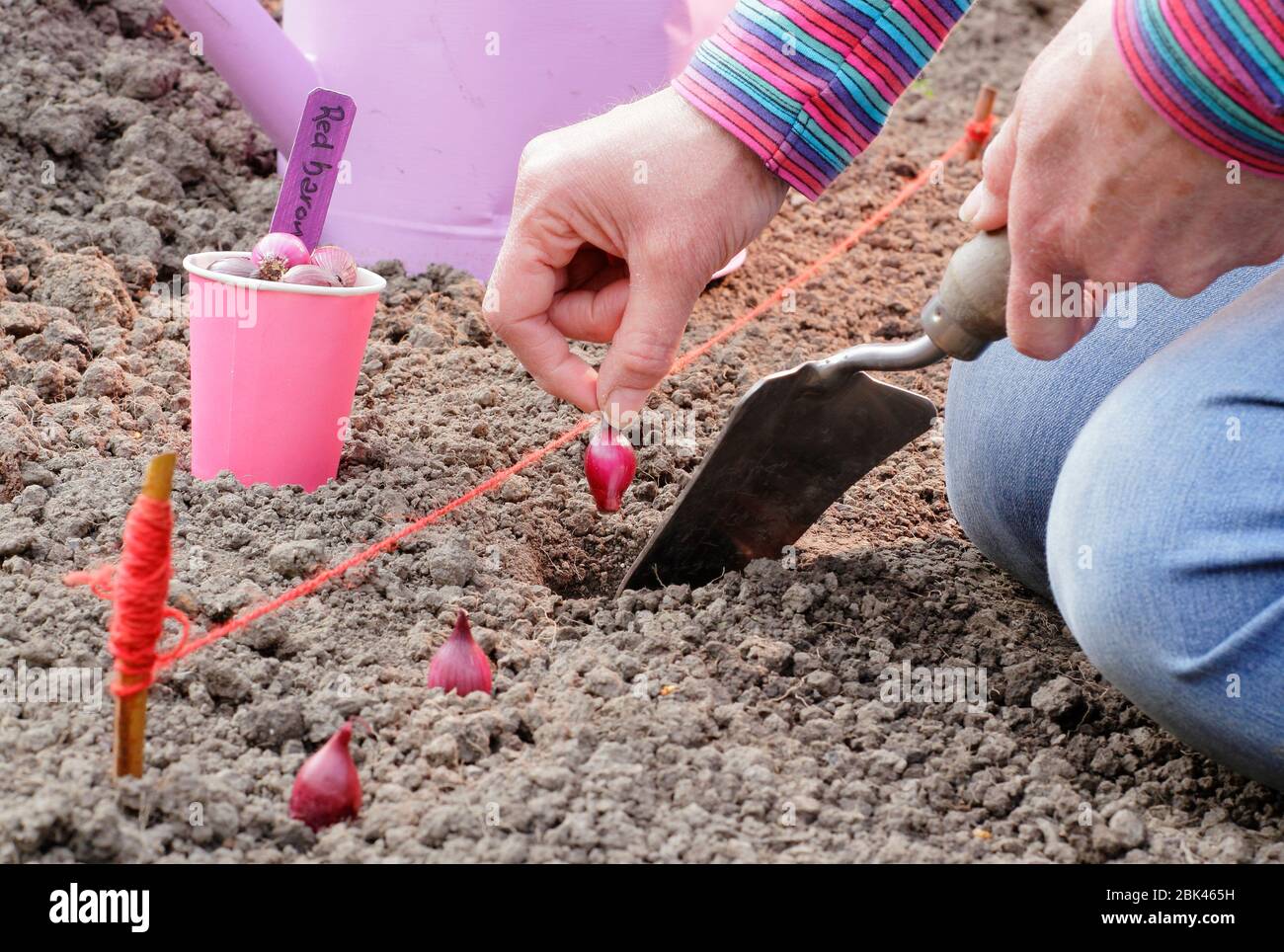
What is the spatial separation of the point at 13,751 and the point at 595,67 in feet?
5.04

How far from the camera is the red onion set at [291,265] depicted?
155 centimetres

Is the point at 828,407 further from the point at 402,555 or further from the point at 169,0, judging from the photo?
the point at 169,0

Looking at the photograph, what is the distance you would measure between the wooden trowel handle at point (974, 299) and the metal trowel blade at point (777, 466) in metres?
0.20

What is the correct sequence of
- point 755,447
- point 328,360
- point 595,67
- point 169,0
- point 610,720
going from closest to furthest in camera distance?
point 610,720
point 755,447
point 328,360
point 169,0
point 595,67

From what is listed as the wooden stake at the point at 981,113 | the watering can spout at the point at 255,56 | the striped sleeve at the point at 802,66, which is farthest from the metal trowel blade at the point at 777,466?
the wooden stake at the point at 981,113

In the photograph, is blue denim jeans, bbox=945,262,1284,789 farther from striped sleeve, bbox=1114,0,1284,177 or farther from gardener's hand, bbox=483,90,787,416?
gardener's hand, bbox=483,90,787,416

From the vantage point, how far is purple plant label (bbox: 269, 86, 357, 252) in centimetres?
162

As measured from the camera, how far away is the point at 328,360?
62.6 inches

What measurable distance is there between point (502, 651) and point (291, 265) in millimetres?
559

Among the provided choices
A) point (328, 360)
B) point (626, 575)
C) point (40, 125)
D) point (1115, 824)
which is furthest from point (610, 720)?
point (40, 125)

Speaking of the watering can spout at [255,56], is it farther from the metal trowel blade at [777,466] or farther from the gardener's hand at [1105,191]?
the gardener's hand at [1105,191]

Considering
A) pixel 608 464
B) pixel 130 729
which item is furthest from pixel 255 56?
pixel 130 729

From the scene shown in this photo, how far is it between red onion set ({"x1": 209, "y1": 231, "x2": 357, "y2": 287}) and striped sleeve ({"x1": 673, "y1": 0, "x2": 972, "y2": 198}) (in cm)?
50
